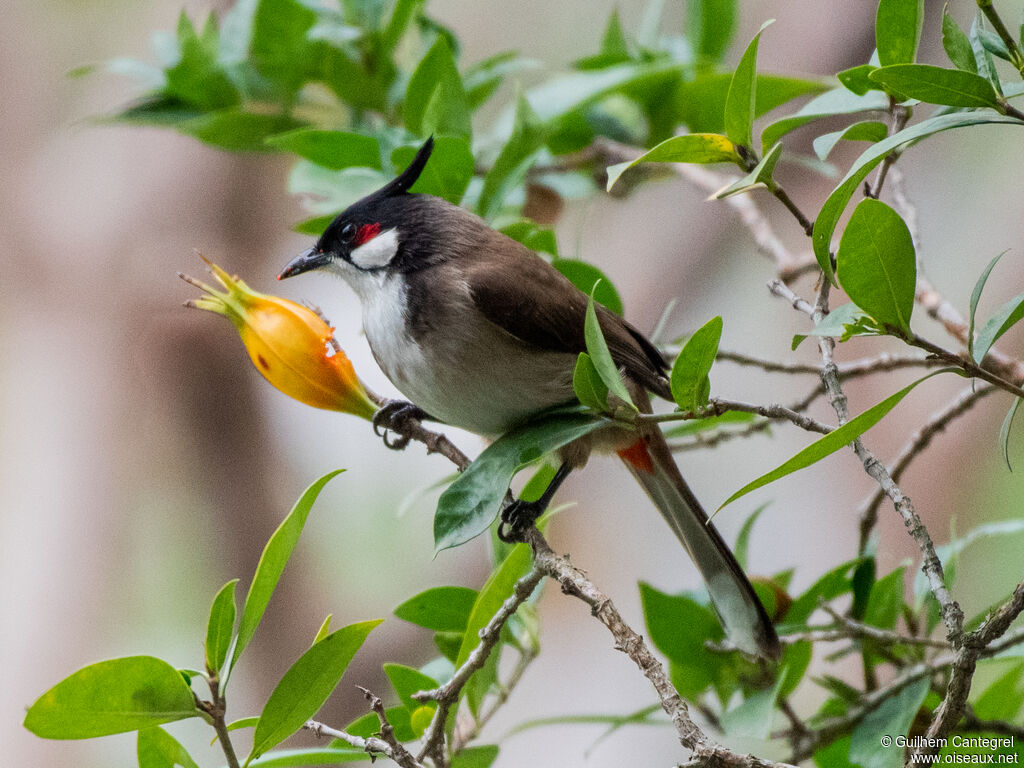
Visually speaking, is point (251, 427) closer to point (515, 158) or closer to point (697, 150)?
point (515, 158)

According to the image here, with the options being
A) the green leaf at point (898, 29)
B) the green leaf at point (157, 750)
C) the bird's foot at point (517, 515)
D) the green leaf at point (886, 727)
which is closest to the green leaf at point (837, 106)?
the green leaf at point (898, 29)

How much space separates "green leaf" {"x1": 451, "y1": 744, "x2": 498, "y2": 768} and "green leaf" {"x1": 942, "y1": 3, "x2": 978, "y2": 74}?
948 mm

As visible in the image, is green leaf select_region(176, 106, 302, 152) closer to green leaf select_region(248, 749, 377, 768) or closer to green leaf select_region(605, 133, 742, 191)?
green leaf select_region(605, 133, 742, 191)

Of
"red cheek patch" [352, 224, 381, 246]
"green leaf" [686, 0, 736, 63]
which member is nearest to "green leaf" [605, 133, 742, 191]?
"red cheek patch" [352, 224, 381, 246]

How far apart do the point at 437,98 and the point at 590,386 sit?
79cm

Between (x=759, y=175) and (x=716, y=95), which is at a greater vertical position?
(x=716, y=95)

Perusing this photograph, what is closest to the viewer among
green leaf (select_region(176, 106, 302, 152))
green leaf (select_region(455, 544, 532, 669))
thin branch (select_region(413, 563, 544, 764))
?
thin branch (select_region(413, 563, 544, 764))

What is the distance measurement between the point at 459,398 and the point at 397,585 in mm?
2401

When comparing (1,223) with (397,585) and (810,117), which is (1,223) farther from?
(810,117)

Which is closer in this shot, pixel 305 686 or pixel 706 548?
pixel 305 686

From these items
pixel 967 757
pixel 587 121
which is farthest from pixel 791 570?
pixel 587 121

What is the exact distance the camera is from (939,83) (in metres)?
0.90

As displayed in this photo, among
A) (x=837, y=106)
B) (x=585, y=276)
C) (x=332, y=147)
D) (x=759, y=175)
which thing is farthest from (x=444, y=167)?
(x=759, y=175)

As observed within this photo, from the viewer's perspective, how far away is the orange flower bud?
4.14ft
